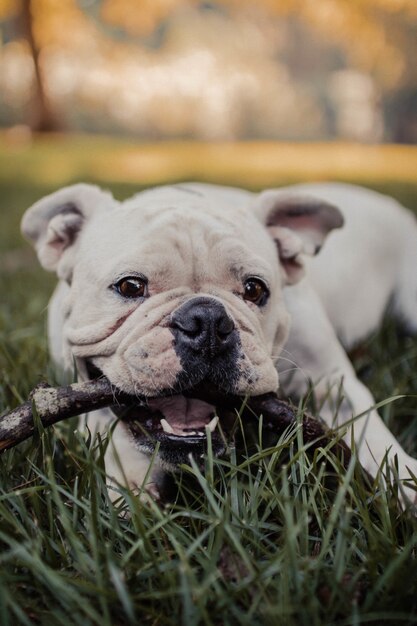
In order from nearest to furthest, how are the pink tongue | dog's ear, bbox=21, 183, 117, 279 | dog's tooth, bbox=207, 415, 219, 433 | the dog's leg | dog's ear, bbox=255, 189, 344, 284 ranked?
dog's tooth, bbox=207, 415, 219, 433, the pink tongue, the dog's leg, dog's ear, bbox=21, 183, 117, 279, dog's ear, bbox=255, 189, 344, 284

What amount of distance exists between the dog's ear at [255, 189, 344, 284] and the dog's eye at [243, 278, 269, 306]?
0.41m

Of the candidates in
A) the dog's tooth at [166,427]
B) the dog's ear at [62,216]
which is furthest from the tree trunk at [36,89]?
the dog's tooth at [166,427]

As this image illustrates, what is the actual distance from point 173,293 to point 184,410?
377 millimetres

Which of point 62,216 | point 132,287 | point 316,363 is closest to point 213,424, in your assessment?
point 132,287

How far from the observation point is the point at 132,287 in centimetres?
227

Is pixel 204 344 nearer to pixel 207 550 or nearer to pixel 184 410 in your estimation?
pixel 184 410

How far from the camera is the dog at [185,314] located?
2002 mm

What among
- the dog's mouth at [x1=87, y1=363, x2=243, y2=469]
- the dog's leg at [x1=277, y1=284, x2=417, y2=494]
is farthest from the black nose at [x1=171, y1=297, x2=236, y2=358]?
the dog's leg at [x1=277, y1=284, x2=417, y2=494]

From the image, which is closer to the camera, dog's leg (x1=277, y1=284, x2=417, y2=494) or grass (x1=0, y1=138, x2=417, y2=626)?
grass (x1=0, y1=138, x2=417, y2=626)

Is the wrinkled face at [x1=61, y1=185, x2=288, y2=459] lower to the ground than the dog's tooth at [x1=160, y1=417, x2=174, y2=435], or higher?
higher

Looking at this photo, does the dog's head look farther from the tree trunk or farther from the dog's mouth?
the tree trunk

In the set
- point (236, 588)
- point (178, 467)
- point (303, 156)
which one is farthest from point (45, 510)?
point (303, 156)

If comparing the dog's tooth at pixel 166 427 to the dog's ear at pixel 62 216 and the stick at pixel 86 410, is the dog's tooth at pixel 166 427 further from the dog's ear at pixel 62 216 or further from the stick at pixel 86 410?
the dog's ear at pixel 62 216

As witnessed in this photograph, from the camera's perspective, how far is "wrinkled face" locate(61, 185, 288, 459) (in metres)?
1.99
